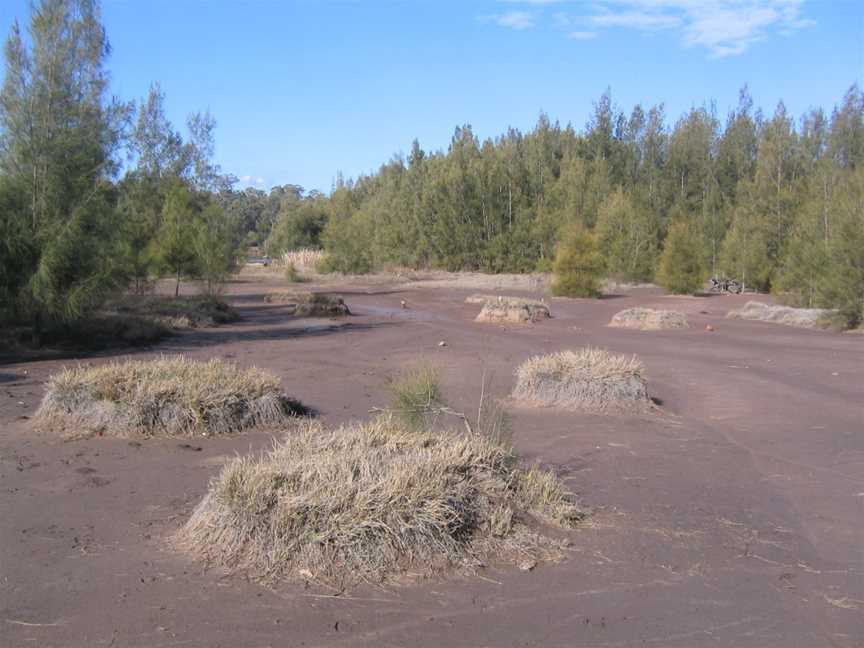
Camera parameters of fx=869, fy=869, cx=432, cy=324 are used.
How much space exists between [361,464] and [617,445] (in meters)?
5.34

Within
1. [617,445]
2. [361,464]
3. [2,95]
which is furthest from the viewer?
[2,95]

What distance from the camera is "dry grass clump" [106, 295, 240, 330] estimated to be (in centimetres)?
2806

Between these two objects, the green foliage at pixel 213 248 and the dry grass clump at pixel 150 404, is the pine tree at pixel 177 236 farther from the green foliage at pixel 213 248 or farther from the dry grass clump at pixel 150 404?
the dry grass clump at pixel 150 404

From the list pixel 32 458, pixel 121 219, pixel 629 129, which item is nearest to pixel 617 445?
pixel 32 458

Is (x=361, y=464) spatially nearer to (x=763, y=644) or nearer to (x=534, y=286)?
(x=763, y=644)

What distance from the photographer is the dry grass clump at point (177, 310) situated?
1105 inches

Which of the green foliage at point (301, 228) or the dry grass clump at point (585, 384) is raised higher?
the green foliage at point (301, 228)

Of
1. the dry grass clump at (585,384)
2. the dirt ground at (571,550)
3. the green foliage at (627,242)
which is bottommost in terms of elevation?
the dirt ground at (571,550)

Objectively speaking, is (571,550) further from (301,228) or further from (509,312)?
(301,228)

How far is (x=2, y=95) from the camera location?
21281 millimetres

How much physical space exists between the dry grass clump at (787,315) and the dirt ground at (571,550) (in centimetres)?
1765

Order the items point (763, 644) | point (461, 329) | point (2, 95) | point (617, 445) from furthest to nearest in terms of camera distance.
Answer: point (461, 329) < point (2, 95) < point (617, 445) < point (763, 644)

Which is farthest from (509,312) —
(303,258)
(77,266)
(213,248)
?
(303,258)

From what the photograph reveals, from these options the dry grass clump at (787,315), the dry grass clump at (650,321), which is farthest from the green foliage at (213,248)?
the dry grass clump at (787,315)
